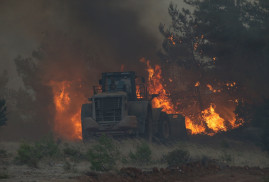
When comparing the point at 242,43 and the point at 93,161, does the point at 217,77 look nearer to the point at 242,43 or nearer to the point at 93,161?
the point at 242,43

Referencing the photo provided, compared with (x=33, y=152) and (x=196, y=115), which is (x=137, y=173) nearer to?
(x=33, y=152)

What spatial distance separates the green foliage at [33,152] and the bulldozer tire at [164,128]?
8.49m

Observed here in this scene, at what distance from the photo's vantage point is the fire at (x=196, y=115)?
3191 centimetres

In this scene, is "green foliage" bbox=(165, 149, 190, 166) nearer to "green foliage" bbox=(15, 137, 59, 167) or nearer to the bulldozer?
"green foliage" bbox=(15, 137, 59, 167)

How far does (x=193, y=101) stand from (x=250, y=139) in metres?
10.2

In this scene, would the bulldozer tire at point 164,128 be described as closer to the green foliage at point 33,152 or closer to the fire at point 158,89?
the green foliage at point 33,152

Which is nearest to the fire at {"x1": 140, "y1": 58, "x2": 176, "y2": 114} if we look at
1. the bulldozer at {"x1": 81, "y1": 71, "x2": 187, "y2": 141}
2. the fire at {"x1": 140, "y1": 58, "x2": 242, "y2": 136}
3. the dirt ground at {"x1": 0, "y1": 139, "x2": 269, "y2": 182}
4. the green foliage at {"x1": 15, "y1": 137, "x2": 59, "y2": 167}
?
the fire at {"x1": 140, "y1": 58, "x2": 242, "y2": 136}

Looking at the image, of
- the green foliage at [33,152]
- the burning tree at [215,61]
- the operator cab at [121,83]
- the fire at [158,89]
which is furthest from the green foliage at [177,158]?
the fire at [158,89]

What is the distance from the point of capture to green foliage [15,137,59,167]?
43.9ft

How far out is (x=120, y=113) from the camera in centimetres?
2058

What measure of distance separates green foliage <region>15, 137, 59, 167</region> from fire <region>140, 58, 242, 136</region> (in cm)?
1525

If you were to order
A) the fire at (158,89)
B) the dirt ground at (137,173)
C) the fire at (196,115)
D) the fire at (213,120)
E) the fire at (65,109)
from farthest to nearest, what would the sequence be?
the fire at (65,109)
the fire at (158,89)
the fire at (196,115)
the fire at (213,120)
the dirt ground at (137,173)

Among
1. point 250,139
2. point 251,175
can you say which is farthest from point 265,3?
point 251,175

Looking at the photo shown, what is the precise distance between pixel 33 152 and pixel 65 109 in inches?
978
